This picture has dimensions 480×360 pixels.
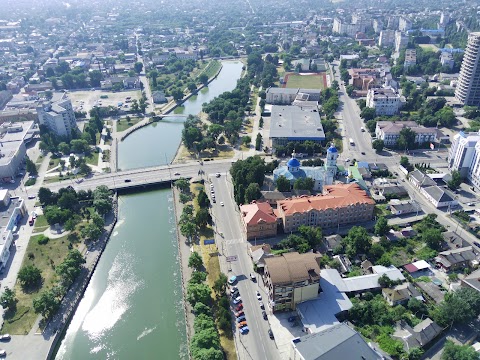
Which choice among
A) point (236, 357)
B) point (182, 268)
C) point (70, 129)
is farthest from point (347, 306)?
point (70, 129)

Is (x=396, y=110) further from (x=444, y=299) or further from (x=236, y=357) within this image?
(x=236, y=357)

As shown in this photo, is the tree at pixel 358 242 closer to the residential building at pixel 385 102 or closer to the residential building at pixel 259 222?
the residential building at pixel 259 222

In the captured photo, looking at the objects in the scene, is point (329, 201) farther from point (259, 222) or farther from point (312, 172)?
point (259, 222)

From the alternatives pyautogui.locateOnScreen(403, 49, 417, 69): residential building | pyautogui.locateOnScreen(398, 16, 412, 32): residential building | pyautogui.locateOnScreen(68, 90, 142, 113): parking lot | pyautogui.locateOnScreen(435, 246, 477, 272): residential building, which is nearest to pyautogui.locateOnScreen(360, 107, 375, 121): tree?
pyautogui.locateOnScreen(403, 49, 417, 69): residential building

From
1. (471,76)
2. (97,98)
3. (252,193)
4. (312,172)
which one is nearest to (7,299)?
(252,193)

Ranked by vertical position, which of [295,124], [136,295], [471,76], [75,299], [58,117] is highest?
[471,76]

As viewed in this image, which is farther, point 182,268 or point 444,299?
point 182,268
